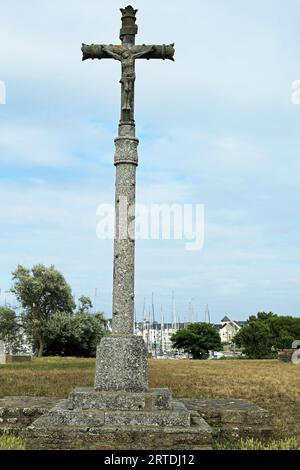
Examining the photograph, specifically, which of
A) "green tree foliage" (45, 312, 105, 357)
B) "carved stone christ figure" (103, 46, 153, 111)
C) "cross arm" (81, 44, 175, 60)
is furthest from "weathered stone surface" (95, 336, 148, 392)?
"green tree foliage" (45, 312, 105, 357)

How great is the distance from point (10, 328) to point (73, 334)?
27.0 feet

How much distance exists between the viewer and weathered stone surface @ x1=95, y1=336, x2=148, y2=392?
961cm

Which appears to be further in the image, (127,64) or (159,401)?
(127,64)

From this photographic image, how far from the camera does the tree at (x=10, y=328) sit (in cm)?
5228

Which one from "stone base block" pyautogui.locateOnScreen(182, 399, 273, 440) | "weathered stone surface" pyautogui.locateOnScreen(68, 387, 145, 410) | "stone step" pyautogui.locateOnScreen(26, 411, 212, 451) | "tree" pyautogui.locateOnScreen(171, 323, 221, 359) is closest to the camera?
"stone step" pyautogui.locateOnScreen(26, 411, 212, 451)

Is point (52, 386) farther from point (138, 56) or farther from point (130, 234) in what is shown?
point (138, 56)

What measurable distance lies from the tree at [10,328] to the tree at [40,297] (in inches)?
61.4

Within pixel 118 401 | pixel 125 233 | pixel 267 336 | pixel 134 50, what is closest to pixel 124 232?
pixel 125 233

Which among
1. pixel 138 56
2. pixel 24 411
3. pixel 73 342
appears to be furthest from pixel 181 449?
pixel 73 342

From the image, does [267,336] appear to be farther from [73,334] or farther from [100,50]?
[100,50]

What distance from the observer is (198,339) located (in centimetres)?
7494

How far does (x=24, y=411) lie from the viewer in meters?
10.5

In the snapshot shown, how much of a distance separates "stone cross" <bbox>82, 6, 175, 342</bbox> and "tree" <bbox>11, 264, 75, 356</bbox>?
39805mm

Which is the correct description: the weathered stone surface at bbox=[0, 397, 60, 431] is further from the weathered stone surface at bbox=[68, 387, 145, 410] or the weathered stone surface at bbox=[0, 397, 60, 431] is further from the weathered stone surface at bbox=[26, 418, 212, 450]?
the weathered stone surface at bbox=[26, 418, 212, 450]
